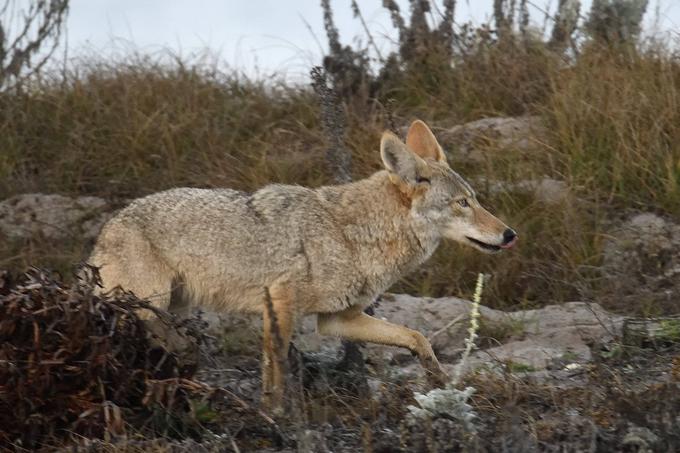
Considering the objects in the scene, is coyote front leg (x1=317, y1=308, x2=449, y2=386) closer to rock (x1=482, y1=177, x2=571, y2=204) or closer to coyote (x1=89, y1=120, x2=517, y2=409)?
coyote (x1=89, y1=120, x2=517, y2=409)

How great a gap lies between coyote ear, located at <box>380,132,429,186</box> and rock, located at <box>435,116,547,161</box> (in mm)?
3357

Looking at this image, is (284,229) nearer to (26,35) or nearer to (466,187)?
(466,187)

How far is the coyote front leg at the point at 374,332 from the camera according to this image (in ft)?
22.3

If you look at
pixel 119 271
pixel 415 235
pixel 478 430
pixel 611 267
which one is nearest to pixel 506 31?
pixel 611 267

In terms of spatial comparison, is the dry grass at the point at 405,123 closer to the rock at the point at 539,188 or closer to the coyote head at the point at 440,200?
the rock at the point at 539,188

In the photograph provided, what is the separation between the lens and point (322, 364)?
23.6ft

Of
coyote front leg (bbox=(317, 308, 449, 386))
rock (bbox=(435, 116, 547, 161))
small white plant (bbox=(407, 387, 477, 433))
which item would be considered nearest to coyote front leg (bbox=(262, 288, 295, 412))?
coyote front leg (bbox=(317, 308, 449, 386))

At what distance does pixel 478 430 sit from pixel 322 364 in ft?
6.17

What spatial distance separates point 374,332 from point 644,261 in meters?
3.05

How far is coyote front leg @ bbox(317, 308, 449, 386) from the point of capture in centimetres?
680

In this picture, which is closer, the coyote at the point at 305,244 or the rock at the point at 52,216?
the coyote at the point at 305,244

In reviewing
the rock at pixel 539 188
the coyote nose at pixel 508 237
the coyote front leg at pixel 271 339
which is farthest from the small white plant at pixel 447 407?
the rock at pixel 539 188

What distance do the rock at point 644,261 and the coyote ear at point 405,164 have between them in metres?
2.22

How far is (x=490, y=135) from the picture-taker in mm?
10711
